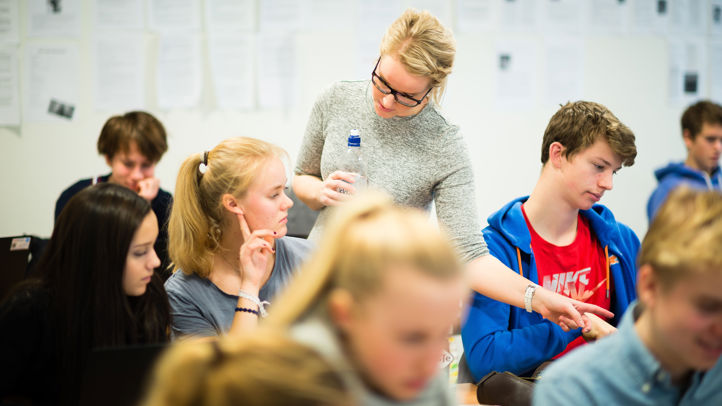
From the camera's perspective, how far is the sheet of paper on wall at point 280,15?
341 cm

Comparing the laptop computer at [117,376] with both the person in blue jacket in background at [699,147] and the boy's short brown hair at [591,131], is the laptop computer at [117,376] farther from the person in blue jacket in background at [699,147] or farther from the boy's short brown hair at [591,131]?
the person in blue jacket in background at [699,147]

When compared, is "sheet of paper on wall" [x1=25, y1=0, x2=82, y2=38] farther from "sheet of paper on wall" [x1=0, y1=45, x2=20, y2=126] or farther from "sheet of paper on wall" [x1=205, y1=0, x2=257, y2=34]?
"sheet of paper on wall" [x1=205, y1=0, x2=257, y2=34]

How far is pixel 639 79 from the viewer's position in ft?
12.5

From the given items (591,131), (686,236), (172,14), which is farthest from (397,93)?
(172,14)

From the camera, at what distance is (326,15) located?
11.3 ft

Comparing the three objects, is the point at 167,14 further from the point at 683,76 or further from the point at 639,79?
the point at 683,76

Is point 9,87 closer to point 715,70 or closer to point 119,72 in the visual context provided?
point 119,72

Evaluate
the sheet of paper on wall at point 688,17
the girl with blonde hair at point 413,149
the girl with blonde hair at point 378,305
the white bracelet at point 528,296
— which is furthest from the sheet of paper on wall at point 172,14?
the girl with blonde hair at point 378,305

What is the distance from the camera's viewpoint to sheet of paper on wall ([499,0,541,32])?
3.59m

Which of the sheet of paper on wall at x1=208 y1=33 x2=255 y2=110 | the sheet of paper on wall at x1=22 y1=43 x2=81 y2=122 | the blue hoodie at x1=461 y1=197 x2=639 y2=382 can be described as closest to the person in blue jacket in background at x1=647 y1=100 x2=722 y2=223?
the blue hoodie at x1=461 y1=197 x2=639 y2=382

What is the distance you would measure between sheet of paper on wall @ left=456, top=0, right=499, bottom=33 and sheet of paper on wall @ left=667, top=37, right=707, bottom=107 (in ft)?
3.62

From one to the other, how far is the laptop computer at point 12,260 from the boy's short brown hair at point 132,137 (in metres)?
0.97

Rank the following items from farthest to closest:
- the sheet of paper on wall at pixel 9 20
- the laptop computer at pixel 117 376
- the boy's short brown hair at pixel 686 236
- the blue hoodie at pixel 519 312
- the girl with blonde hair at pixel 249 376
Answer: the sheet of paper on wall at pixel 9 20 → the blue hoodie at pixel 519 312 → the laptop computer at pixel 117 376 → the boy's short brown hair at pixel 686 236 → the girl with blonde hair at pixel 249 376

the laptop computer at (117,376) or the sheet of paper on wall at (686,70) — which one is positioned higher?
the sheet of paper on wall at (686,70)
